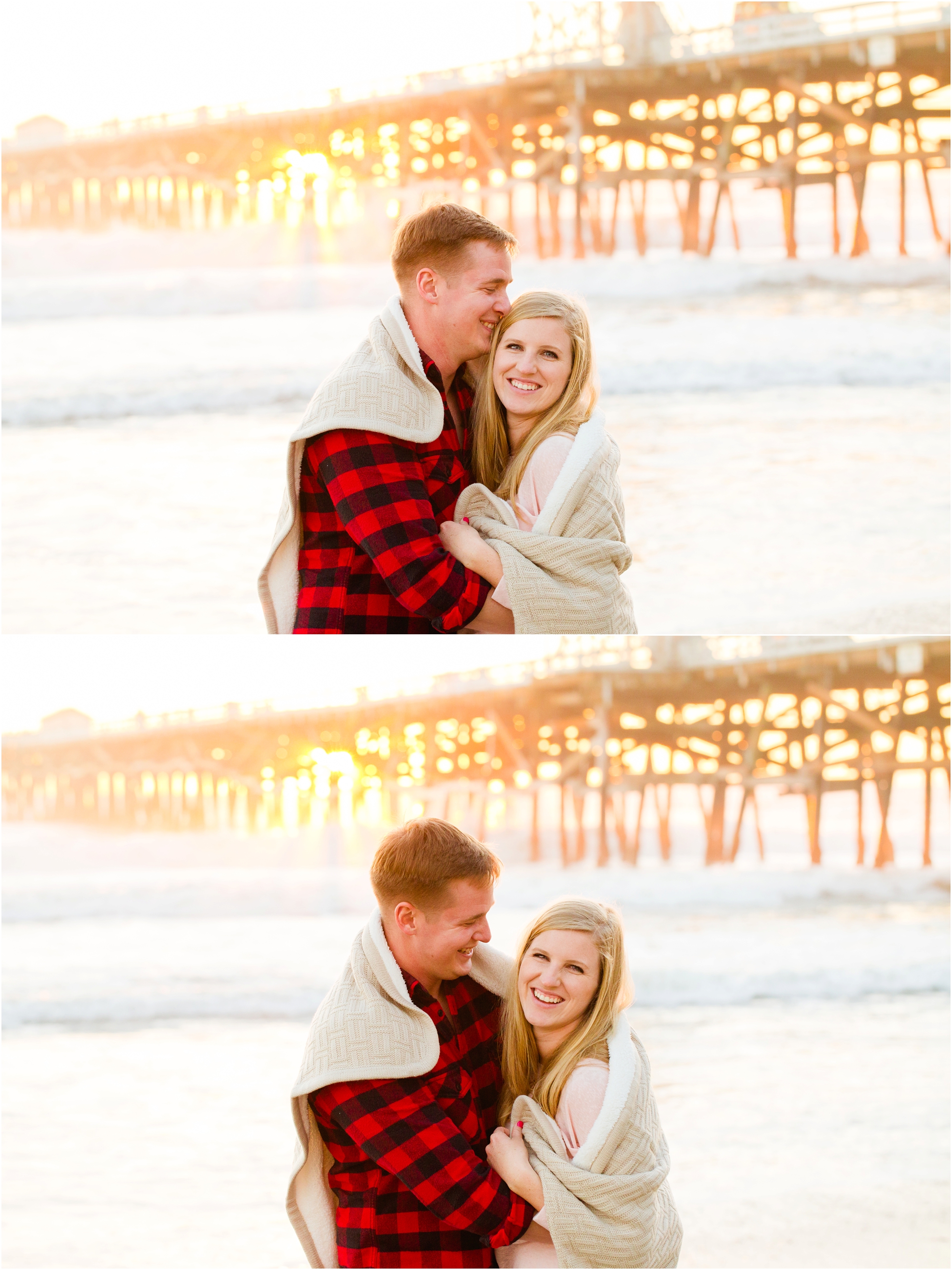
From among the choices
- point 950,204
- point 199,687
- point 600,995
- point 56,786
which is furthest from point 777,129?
point 600,995

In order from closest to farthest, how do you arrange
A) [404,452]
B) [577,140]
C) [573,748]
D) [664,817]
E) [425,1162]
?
1. [425,1162]
2. [404,452]
3. [573,748]
4. [664,817]
5. [577,140]

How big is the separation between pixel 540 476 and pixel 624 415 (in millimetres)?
4226

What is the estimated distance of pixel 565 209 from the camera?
16.7 ft

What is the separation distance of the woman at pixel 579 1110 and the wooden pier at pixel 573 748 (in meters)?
2.28

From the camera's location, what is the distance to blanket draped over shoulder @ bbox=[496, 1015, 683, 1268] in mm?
1320

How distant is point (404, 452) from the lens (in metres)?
1.40

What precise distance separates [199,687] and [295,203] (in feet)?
7.76

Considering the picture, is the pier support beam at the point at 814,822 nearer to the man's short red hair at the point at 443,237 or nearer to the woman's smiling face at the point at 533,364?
the woman's smiling face at the point at 533,364

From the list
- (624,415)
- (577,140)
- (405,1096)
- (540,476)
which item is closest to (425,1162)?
(405,1096)

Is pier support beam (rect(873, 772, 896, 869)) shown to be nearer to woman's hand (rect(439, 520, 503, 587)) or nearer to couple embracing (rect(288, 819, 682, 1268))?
couple embracing (rect(288, 819, 682, 1268))

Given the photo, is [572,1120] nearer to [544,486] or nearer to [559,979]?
[559,979]

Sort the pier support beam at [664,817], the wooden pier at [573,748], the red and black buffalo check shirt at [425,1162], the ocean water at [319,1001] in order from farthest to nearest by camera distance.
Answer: the pier support beam at [664,817] → the wooden pier at [573,748] → the ocean water at [319,1001] → the red and black buffalo check shirt at [425,1162]

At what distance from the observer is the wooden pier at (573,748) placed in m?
3.80

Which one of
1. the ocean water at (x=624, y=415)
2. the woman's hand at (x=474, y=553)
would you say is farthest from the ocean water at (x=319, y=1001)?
the woman's hand at (x=474, y=553)
